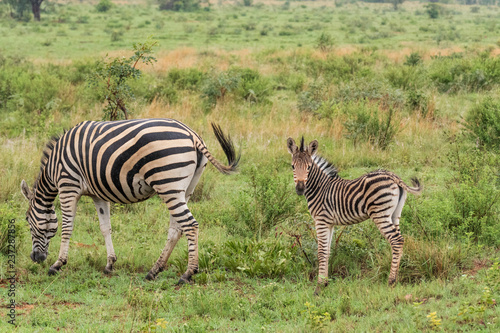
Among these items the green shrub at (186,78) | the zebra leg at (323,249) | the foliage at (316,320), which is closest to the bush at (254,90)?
the green shrub at (186,78)

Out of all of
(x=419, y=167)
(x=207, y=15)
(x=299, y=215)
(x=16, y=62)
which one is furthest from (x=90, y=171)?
(x=207, y=15)

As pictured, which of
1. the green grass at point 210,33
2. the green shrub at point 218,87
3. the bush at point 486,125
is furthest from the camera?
the green grass at point 210,33

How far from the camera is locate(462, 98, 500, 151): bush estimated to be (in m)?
9.55

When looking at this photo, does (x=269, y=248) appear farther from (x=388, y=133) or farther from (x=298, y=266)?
(x=388, y=133)

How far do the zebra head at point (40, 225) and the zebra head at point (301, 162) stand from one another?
3.04 meters

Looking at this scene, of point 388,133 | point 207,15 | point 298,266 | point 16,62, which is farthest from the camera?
point 207,15

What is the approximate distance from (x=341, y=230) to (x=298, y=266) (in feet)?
2.22

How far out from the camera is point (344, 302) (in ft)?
16.7

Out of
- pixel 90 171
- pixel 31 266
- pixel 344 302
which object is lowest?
pixel 31 266

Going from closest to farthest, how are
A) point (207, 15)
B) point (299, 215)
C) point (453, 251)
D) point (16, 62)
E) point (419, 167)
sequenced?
point (453, 251)
point (299, 215)
point (419, 167)
point (16, 62)
point (207, 15)

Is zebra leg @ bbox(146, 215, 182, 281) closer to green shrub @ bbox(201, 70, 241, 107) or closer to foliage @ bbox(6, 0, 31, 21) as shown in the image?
green shrub @ bbox(201, 70, 241, 107)

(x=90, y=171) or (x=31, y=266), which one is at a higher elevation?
(x=90, y=171)

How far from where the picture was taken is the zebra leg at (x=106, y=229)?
6383 millimetres

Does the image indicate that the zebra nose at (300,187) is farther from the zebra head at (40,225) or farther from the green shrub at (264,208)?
the zebra head at (40,225)
